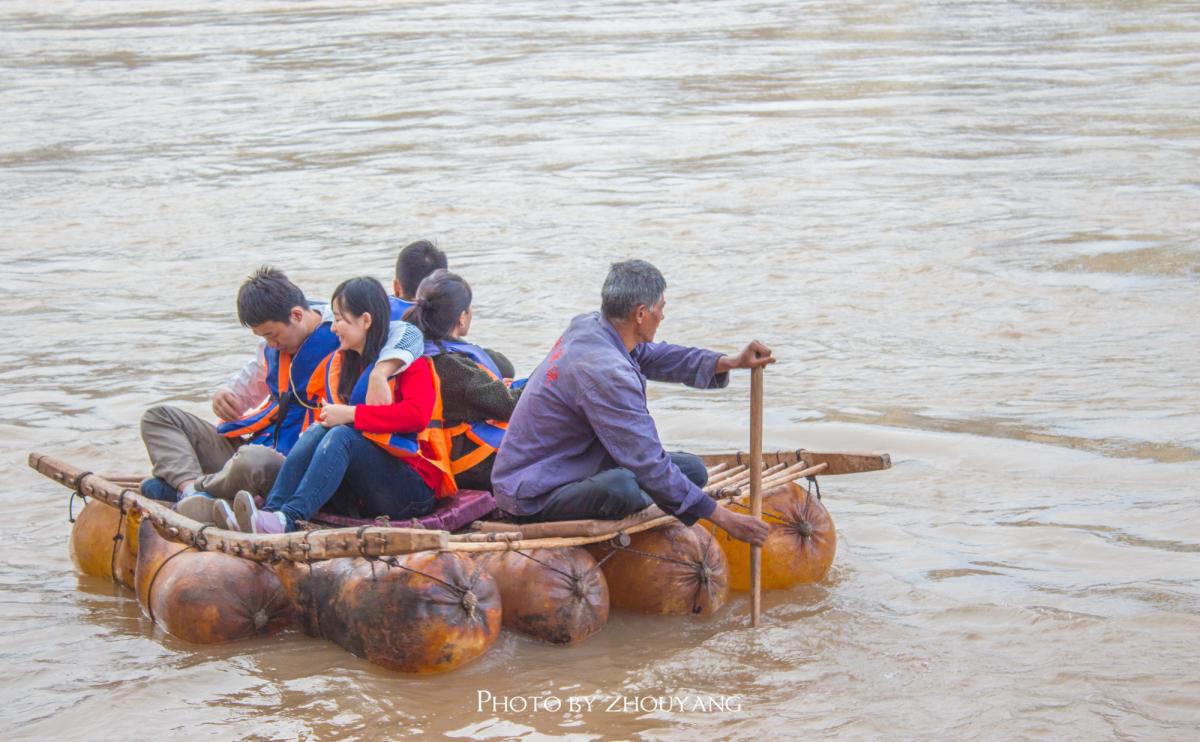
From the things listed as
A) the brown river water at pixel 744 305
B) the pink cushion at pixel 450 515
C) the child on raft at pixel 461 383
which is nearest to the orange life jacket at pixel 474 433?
the child on raft at pixel 461 383

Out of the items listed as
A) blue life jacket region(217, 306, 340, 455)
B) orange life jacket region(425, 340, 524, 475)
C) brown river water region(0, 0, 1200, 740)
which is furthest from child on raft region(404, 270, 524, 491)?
brown river water region(0, 0, 1200, 740)

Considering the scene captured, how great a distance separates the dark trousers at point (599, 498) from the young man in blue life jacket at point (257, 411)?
2.40 ft

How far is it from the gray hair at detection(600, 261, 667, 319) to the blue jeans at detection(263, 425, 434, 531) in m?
0.98

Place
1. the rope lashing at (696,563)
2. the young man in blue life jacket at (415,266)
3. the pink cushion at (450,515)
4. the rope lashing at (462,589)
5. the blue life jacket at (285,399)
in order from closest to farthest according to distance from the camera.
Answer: the rope lashing at (462,589)
the rope lashing at (696,563)
the pink cushion at (450,515)
the blue life jacket at (285,399)
the young man in blue life jacket at (415,266)

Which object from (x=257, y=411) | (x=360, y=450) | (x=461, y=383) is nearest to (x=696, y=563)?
(x=461, y=383)

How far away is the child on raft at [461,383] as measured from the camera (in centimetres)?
593

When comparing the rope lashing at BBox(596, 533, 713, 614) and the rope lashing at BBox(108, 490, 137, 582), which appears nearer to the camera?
the rope lashing at BBox(596, 533, 713, 614)

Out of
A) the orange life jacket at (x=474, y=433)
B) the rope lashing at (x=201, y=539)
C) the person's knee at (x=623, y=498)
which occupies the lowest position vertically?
the rope lashing at (x=201, y=539)

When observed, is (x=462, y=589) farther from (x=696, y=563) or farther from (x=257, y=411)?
(x=257, y=411)

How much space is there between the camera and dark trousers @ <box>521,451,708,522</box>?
5504 millimetres

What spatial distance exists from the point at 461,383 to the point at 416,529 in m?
1.00

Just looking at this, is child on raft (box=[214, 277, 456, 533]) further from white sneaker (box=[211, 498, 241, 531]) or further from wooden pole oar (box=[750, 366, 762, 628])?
wooden pole oar (box=[750, 366, 762, 628])

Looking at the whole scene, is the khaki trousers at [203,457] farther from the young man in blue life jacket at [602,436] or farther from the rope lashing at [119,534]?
the young man in blue life jacket at [602,436]

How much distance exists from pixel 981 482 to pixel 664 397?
93.0 inches
